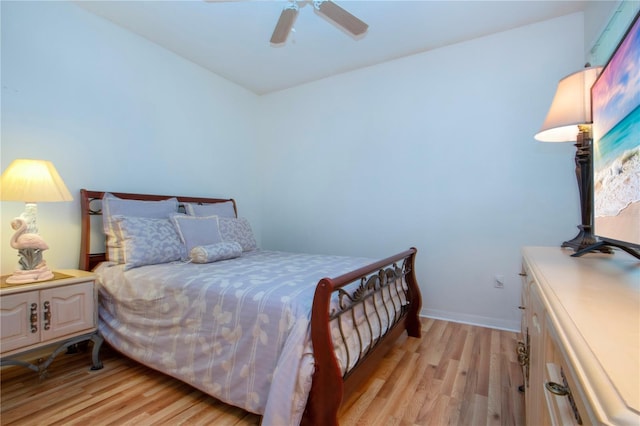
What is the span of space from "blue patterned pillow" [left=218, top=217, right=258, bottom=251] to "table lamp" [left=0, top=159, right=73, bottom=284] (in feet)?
3.83

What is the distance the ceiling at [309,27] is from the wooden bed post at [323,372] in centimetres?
207

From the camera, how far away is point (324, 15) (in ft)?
6.57

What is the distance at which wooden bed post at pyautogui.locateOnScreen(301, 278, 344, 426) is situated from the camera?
1293mm

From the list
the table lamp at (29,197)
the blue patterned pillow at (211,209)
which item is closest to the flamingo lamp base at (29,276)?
the table lamp at (29,197)

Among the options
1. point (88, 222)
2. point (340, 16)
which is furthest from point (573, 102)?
point (88, 222)

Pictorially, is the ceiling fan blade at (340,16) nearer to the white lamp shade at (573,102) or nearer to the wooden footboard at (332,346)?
the white lamp shade at (573,102)

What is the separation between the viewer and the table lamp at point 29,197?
1.81m

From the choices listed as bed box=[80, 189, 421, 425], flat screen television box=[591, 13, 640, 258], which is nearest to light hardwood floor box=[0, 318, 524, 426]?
bed box=[80, 189, 421, 425]

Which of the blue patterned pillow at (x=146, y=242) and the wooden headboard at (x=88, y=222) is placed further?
the wooden headboard at (x=88, y=222)

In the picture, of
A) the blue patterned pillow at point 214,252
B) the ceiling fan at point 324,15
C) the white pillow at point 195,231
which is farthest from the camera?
the white pillow at point 195,231

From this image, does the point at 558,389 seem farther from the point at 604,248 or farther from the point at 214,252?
the point at 214,252

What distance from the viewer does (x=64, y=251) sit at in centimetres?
234

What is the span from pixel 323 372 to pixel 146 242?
1.70 m

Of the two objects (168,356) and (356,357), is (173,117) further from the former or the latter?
(356,357)
